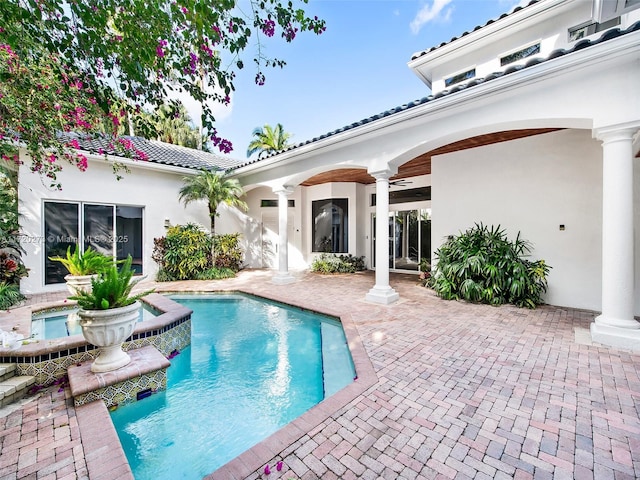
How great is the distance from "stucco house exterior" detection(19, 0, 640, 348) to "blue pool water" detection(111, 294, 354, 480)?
309 cm

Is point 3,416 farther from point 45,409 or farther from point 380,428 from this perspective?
point 380,428

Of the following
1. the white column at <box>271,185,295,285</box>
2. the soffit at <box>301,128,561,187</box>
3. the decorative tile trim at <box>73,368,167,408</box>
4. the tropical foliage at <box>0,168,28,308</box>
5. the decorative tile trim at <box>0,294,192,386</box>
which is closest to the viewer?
the decorative tile trim at <box>73,368,167,408</box>

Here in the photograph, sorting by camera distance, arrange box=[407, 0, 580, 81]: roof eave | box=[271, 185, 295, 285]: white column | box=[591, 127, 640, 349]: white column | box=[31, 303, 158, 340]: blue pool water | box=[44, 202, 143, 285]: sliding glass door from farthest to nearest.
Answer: box=[271, 185, 295, 285]: white column, box=[44, 202, 143, 285]: sliding glass door, box=[407, 0, 580, 81]: roof eave, box=[31, 303, 158, 340]: blue pool water, box=[591, 127, 640, 349]: white column

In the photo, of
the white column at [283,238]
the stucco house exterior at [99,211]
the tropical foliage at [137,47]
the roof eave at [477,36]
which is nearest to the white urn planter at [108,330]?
the tropical foliage at [137,47]

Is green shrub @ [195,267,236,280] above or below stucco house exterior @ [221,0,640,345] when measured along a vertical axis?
below

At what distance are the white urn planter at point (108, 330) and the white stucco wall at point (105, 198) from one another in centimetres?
624

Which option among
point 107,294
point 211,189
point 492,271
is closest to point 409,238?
point 492,271

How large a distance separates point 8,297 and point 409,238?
13309mm

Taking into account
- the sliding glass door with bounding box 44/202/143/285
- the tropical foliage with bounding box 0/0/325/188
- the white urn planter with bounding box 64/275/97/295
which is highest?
the tropical foliage with bounding box 0/0/325/188

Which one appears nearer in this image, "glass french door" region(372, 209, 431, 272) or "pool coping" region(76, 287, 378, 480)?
"pool coping" region(76, 287, 378, 480)

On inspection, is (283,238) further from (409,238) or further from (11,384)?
(11,384)

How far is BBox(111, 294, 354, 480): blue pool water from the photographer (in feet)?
9.46

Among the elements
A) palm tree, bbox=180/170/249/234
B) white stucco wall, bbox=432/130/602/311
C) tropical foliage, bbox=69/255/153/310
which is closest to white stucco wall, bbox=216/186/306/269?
palm tree, bbox=180/170/249/234

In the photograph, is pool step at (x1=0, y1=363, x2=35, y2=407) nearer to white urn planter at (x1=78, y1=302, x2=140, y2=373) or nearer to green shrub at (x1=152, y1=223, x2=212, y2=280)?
white urn planter at (x1=78, y1=302, x2=140, y2=373)
